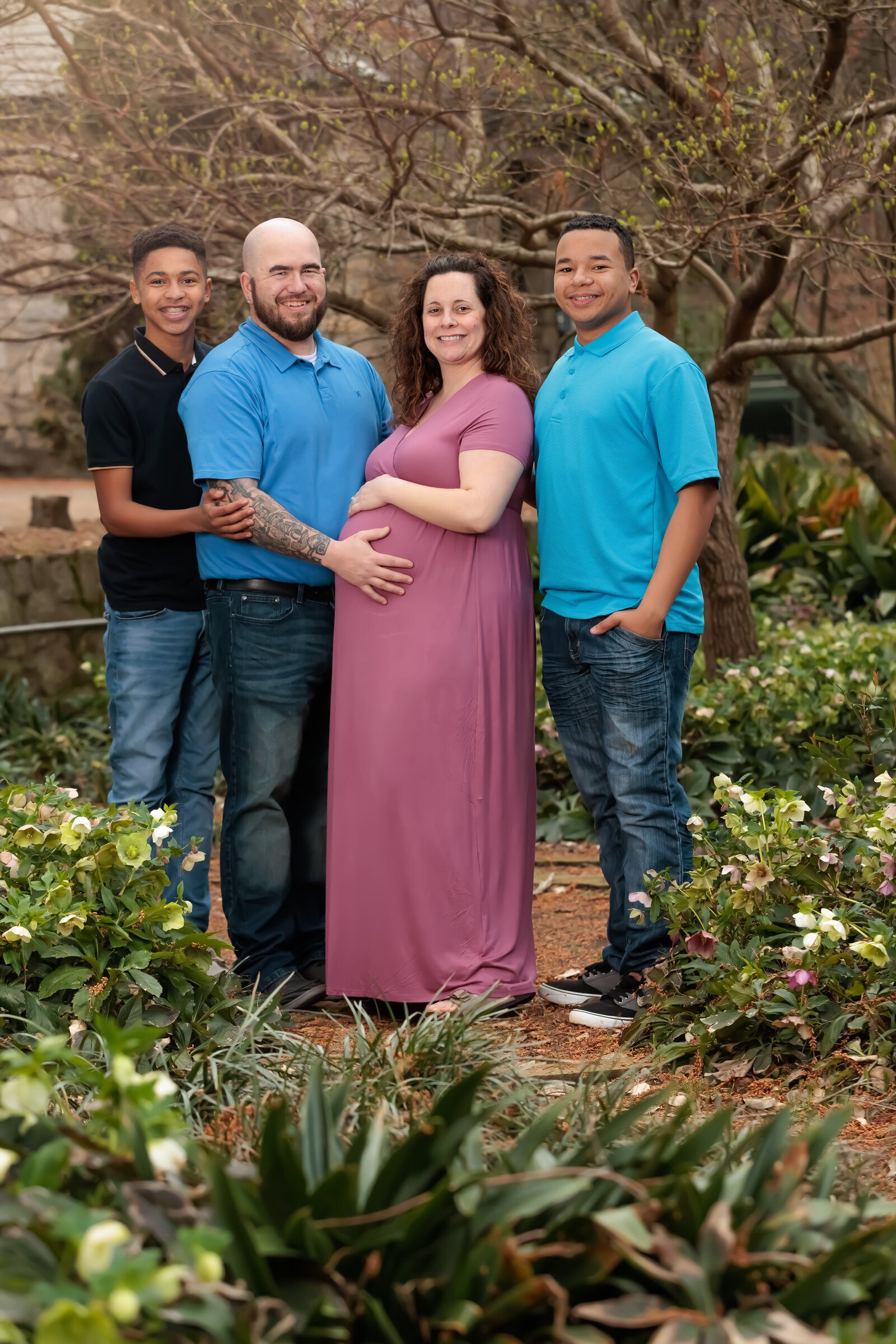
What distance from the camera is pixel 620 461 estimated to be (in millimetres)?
3379

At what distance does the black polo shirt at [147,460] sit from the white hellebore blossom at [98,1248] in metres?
2.52

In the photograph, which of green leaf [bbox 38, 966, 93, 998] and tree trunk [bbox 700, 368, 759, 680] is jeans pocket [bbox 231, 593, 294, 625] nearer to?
green leaf [bbox 38, 966, 93, 998]

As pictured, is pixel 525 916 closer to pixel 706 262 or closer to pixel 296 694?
pixel 296 694

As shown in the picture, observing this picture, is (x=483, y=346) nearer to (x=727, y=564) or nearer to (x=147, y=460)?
(x=147, y=460)

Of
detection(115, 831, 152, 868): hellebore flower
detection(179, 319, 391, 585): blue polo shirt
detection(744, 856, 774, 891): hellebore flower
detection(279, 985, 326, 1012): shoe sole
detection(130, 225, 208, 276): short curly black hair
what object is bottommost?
detection(279, 985, 326, 1012): shoe sole

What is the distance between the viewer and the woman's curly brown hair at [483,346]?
11.5 ft

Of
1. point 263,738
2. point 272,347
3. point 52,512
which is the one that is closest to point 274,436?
point 272,347

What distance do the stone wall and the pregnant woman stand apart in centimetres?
458

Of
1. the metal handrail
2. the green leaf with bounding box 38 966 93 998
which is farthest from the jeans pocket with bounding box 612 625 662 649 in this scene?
the metal handrail

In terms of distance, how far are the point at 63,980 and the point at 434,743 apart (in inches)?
44.7

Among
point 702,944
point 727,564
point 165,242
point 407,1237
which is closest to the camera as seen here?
point 407,1237

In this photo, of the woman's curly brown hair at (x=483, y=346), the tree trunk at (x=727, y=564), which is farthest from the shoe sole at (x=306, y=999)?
the tree trunk at (x=727, y=564)

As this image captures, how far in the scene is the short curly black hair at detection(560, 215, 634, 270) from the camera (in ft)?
11.2

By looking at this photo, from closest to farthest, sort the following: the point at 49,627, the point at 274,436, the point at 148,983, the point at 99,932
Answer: the point at 148,983
the point at 99,932
the point at 274,436
the point at 49,627
